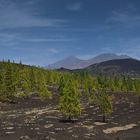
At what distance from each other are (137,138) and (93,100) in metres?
87.7

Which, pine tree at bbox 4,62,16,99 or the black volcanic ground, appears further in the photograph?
pine tree at bbox 4,62,16,99

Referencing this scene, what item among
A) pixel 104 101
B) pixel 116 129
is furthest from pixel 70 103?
pixel 116 129

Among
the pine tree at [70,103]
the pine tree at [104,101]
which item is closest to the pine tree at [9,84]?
the pine tree at [70,103]

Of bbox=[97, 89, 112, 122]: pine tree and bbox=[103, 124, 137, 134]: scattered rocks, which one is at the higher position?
bbox=[97, 89, 112, 122]: pine tree

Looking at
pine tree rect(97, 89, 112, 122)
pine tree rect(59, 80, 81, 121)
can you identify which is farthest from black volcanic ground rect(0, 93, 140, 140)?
pine tree rect(97, 89, 112, 122)

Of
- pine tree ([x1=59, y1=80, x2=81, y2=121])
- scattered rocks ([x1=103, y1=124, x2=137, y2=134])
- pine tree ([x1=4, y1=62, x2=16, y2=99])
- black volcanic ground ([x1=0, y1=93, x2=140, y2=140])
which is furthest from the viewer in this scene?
pine tree ([x1=4, y1=62, x2=16, y2=99])

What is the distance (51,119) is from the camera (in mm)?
98938

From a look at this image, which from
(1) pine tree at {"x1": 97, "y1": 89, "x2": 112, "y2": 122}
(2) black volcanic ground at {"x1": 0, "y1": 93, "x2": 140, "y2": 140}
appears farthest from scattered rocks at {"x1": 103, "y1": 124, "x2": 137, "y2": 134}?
(1) pine tree at {"x1": 97, "y1": 89, "x2": 112, "y2": 122}

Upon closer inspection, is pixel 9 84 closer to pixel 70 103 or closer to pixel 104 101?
pixel 70 103

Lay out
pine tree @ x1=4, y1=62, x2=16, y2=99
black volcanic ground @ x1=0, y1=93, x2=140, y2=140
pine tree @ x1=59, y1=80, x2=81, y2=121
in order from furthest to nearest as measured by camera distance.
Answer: pine tree @ x1=4, y1=62, x2=16, y2=99, pine tree @ x1=59, y1=80, x2=81, y2=121, black volcanic ground @ x1=0, y1=93, x2=140, y2=140

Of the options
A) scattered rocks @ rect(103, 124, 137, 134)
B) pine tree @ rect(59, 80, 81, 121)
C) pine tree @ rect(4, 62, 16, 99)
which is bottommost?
scattered rocks @ rect(103, 124, 137, 134)

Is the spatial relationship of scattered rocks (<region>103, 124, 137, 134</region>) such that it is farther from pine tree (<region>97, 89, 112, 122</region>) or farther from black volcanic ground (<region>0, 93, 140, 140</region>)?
pine tree (<region>97, 89, 112, 122</region>)

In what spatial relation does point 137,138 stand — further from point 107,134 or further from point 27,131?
point 27,131

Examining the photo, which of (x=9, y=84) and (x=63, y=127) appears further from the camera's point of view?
(x=9, y=84)
